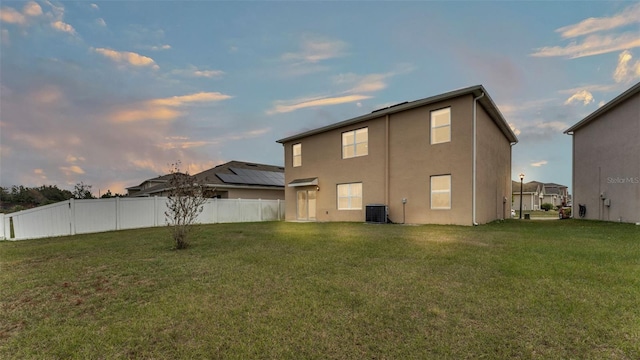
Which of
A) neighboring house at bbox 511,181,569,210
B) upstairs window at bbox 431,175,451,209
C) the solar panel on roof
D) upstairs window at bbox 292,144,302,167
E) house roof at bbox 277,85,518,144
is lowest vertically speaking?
neighboring house at bbox 511,181,569,210

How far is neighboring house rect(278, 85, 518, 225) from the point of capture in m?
11.9

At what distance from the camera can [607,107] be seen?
1338cm

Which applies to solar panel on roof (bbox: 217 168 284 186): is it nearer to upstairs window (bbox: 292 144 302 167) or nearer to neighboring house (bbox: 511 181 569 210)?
upstairs window (bbox: 292 144 302 167)

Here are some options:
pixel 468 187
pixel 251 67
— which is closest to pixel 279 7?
pixel 251 67

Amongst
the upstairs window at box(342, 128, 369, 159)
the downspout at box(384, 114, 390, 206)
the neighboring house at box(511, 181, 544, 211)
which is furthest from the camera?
the neighboring house at box(511, 181, 544, 211)

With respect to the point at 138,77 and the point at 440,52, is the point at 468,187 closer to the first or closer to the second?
the point at 440,52

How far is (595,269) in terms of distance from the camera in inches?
187

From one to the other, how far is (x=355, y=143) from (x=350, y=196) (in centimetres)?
297

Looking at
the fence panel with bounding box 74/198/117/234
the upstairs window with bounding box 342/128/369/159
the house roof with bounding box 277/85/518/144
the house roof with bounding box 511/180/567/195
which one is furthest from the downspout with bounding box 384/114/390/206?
the house roof with bounding box 511/180/567/195

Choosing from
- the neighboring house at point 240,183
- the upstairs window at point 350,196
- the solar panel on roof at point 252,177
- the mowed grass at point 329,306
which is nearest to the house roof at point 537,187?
the solar panel on roof at point 252,177

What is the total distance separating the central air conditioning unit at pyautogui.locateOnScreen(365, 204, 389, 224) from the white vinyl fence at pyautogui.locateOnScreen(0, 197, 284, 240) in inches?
335

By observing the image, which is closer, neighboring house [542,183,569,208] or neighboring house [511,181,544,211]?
neighboring house [511,181,544,211]

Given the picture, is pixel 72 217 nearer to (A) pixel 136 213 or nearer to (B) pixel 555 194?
(A) pixel 136 213

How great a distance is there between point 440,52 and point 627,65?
26.0 feet
